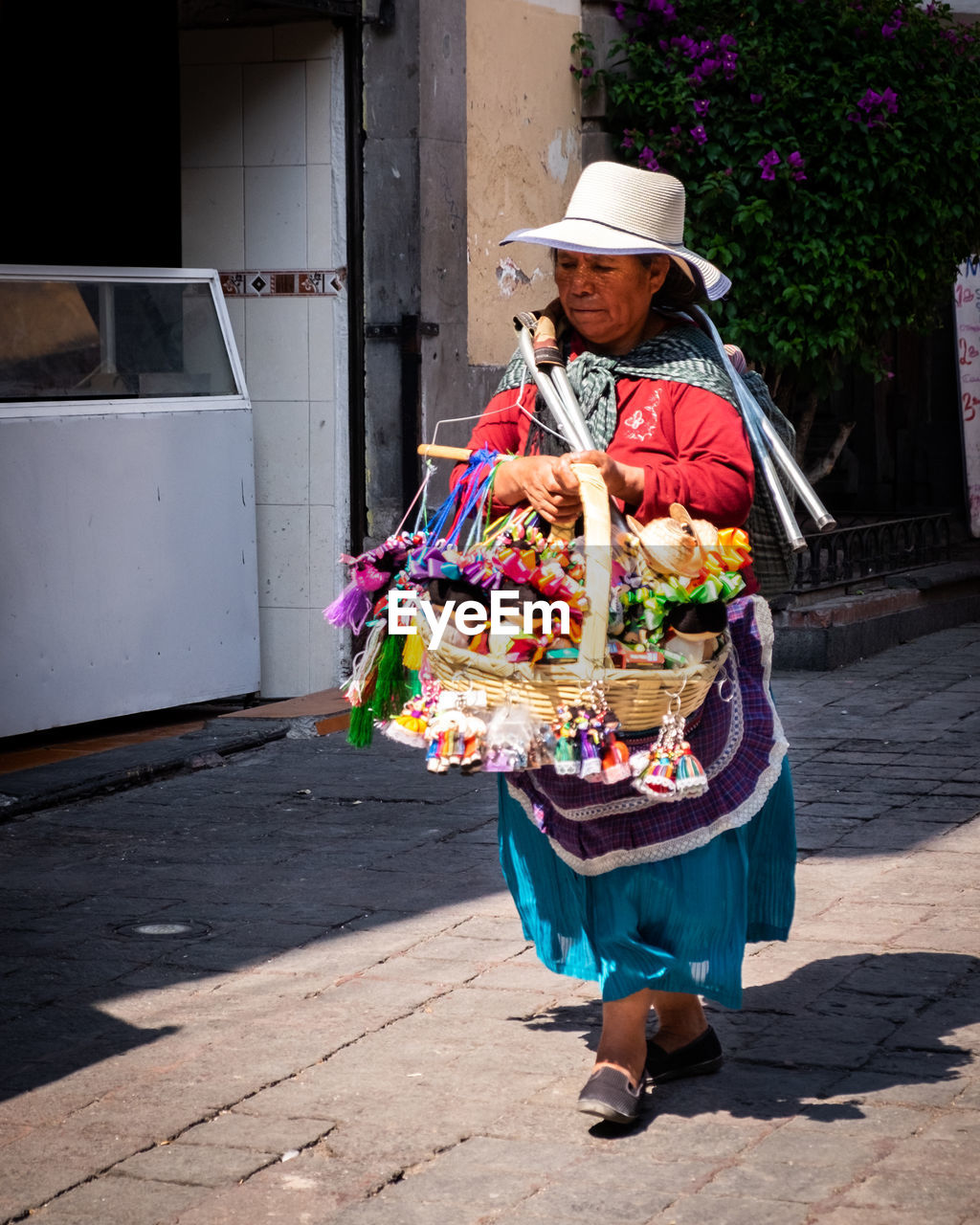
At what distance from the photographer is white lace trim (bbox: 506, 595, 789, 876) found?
3768 millimetres

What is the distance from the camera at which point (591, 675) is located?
3463mm

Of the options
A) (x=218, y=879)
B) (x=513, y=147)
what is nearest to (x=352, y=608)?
(x=218, y=879)

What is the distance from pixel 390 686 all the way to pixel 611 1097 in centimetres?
95

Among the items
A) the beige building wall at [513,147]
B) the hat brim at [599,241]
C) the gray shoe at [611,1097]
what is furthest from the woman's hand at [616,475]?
the beige building wall at [513,147]

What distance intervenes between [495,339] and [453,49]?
1.43m

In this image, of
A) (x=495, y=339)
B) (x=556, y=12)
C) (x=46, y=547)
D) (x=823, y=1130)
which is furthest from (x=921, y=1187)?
(x=556, y=12)

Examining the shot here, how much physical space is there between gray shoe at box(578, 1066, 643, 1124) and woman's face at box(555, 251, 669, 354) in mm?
1500

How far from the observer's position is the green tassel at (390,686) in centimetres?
391

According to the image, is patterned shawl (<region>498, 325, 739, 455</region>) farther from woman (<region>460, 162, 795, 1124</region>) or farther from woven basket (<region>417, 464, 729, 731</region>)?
woven basket (<region>417, 464, 729, 731</region>)

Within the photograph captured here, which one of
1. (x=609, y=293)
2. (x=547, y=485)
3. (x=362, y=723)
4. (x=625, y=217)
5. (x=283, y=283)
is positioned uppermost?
(x=283, y=283)

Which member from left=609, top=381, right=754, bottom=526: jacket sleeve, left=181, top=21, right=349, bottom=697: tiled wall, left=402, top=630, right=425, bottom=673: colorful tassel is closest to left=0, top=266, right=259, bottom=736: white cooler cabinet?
left=181, top=21, right=349, bottom=697: tiled wall

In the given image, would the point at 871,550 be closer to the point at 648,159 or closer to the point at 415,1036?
the point at 648,159

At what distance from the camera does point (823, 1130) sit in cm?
362

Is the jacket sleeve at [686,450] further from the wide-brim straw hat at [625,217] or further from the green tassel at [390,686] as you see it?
the green tassel at [390,686]
